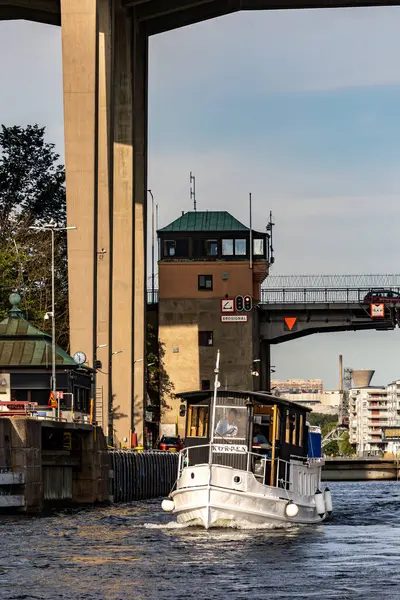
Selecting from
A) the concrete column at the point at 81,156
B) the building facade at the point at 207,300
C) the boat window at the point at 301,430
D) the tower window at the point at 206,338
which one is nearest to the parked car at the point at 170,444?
the building facade at the point at 207,300

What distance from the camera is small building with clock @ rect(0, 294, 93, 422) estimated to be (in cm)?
7525

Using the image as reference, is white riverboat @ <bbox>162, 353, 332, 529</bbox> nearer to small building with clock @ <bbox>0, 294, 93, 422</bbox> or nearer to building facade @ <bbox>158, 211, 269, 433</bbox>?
small building with clock @ <bbox>0, 294, 93, 422</bbox>

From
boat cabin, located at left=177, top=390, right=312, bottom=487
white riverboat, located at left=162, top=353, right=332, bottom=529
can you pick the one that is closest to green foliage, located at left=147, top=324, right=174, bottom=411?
white riverboat, located at left=162, top=353, right=332, bottom=529

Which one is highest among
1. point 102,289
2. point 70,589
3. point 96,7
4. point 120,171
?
point 96,7

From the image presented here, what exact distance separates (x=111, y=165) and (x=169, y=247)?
46.5 m

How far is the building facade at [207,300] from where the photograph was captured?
130 metres

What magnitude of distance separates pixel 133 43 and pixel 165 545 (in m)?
56.3

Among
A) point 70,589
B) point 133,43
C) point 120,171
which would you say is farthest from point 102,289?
point 70,589

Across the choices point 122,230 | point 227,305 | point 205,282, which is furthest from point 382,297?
point 122,230

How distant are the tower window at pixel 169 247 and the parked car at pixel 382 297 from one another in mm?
18108

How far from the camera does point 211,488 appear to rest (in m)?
51.3

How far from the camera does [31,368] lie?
7581 centimetres

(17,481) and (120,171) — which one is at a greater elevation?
(120,171)

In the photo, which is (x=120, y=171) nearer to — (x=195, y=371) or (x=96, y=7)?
(x=96, y=7)
